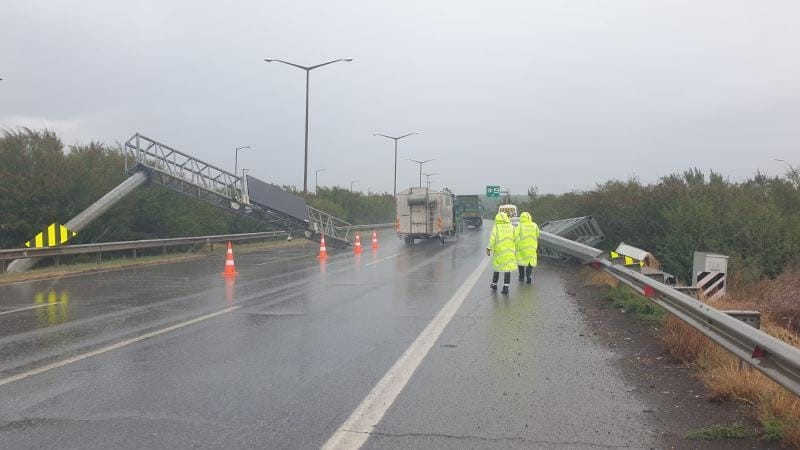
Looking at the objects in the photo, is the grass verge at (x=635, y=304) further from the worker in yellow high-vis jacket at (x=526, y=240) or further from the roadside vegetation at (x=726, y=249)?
the worker in yellow high-vis jacket at (x=526, y=240)

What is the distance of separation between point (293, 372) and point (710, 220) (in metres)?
12.9

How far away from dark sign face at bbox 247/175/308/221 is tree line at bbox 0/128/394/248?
376 centimetres

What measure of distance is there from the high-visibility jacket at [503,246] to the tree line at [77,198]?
50.6 ft

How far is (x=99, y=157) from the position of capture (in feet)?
79.7

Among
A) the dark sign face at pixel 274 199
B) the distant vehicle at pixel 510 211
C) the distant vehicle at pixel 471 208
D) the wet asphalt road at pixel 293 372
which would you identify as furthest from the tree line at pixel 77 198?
the distant vehicle at pixel 471 208

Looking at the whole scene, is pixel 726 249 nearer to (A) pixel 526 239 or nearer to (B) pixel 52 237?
(A) pixel 526 239

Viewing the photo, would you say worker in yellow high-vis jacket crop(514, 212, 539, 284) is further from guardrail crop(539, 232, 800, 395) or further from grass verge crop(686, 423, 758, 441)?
grass verge crop(686, 423, 758, 441)

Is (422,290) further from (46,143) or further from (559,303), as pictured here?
(46,143)

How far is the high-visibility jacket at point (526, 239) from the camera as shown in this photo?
45.6ft

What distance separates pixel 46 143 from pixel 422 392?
2028 centimetres

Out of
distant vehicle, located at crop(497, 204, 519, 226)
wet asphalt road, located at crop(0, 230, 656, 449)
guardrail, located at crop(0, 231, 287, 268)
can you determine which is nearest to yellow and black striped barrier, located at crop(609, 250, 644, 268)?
wet asphalt road, located at crop(0, 230, 656, 449)

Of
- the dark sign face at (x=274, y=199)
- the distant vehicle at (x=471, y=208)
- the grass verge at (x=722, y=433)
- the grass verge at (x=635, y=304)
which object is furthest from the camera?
the distant vehicle at (x=471, y=208)

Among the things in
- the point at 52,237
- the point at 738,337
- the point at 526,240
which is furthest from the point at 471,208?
the point at 738,337

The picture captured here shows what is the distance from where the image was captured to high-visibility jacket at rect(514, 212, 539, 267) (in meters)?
13.9
